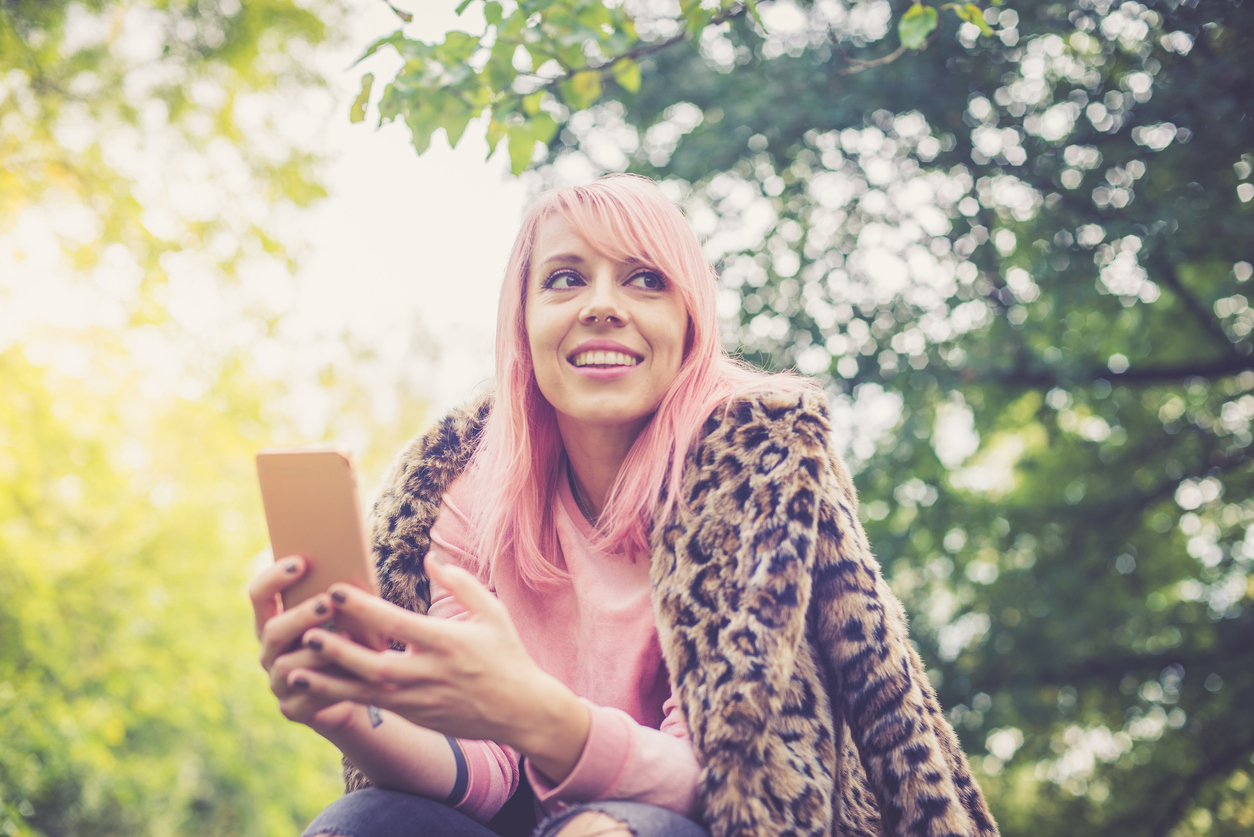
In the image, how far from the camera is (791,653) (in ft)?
4.72

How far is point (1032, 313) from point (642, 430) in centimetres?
391

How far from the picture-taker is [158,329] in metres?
6.50

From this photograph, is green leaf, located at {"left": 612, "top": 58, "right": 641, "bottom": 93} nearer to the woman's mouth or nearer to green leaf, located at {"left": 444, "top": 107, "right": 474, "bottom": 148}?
green leaf, located at {"left": 444, "top": 107, "right": 474, "bottom": 148}

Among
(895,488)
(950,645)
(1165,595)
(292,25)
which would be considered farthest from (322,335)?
(1165,595)

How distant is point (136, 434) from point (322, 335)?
1.86 meters

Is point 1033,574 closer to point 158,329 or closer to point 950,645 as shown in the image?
point 950,645

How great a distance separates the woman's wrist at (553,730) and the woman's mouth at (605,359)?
726mm

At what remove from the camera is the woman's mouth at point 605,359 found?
1752mm

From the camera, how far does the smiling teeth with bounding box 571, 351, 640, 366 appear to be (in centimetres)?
175

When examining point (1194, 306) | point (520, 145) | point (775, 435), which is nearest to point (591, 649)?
point (775, 435)

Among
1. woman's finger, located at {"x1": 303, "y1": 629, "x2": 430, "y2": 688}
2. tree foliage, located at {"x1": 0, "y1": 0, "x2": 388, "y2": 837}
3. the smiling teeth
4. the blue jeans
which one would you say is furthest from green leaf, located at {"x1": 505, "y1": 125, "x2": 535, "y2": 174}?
tree foliage, located at {"x1": 0, "y1": 0, "x2": 388, "y2": 837}

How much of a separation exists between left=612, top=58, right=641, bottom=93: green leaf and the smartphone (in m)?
1.55

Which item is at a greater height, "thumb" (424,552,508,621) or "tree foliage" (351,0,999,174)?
"tree foliage" (351,0,999,174)

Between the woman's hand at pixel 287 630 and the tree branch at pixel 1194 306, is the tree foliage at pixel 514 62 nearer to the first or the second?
the woman's hand at pixel 287 630
